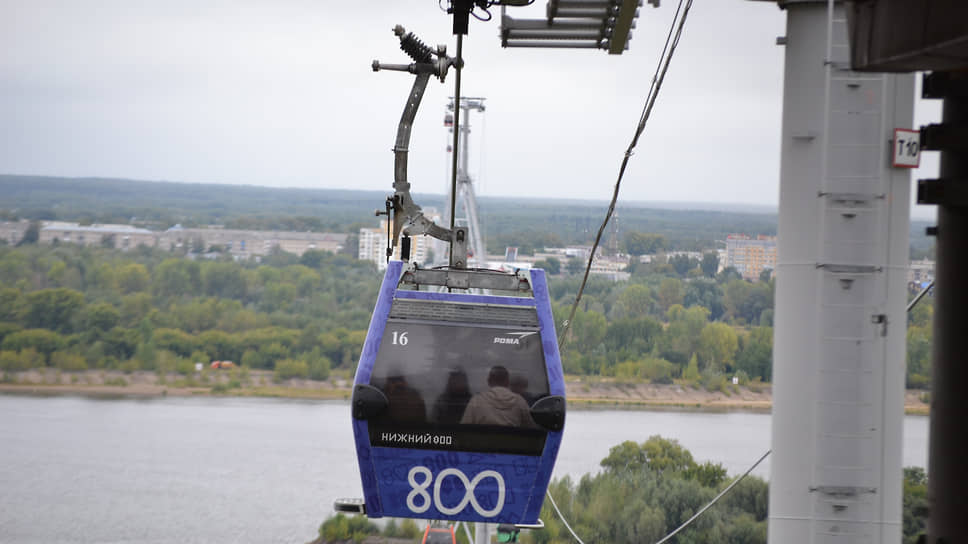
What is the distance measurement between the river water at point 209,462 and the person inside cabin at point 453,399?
18809 mm

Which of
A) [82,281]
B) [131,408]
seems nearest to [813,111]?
[131,408]

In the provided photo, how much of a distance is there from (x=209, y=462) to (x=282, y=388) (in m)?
12.8

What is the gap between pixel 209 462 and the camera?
31.1 metres

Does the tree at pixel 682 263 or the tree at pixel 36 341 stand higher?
the tree at pixel 682 263

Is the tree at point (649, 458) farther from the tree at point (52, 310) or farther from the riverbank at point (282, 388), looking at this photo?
the tree at point (52, 310)

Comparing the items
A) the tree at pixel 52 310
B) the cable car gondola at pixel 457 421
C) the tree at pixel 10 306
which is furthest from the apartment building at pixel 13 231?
the cable car gondola at pixel 457 421

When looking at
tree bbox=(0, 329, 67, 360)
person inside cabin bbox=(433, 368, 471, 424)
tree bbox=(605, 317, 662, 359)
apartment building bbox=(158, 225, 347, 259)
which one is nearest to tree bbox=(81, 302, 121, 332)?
tree bbox=(0, 329, 67, 360)

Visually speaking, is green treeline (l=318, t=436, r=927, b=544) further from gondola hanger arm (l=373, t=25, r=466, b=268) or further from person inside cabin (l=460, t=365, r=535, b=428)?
person inside cabin (l=460, t=365, r=535, b=428)

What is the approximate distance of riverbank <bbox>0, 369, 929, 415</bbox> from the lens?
39.4 metres

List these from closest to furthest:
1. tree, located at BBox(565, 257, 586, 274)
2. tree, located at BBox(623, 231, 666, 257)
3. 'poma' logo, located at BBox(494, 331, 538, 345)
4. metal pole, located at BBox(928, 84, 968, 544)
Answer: metal pole, located at BBox(928, 84, 968, 544), 'poma' logo, located at BBox(494, 331, 538, 345), tree, located at BBox(623, 231, 666, 257), tree, located at BBox(565, 257, 586, 274)

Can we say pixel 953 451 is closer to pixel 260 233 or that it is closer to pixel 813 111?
pixel 813 111

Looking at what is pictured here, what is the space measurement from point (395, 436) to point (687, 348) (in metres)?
38.2

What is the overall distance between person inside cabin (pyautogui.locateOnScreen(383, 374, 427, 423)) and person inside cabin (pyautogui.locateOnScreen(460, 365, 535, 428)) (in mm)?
171

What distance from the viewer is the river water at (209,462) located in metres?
25.8
